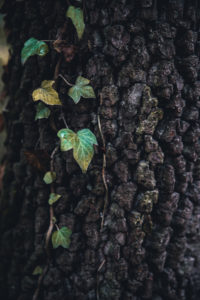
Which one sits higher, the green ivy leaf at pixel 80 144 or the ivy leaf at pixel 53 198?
the green ivy leaf at pixel 80 144

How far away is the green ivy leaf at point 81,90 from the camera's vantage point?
2.57 ft

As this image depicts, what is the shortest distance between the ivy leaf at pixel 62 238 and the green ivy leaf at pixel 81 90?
508 millimetres

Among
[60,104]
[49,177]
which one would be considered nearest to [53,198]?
[49,177]

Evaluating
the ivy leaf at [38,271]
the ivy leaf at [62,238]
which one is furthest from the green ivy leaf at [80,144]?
the ivy leaf at [38,271]

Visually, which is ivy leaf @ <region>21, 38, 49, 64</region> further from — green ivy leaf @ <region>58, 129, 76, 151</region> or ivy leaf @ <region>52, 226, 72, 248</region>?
ivy leaf @ <region>52, 226, 72, 248</region>

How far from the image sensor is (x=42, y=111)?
33.3 inches

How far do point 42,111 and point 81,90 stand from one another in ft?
0.59

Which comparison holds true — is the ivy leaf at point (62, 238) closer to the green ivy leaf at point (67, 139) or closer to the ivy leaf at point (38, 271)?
the ivy leaf at point (38, 271)

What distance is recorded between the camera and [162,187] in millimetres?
833

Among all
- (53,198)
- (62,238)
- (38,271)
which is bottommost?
(38,271)

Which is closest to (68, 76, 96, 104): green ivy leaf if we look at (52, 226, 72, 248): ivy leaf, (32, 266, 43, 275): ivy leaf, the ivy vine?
the ivy vine

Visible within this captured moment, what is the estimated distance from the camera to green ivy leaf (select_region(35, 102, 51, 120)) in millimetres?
837

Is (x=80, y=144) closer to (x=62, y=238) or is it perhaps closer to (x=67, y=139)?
(x=67, y=139)

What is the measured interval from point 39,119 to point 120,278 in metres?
0.71
